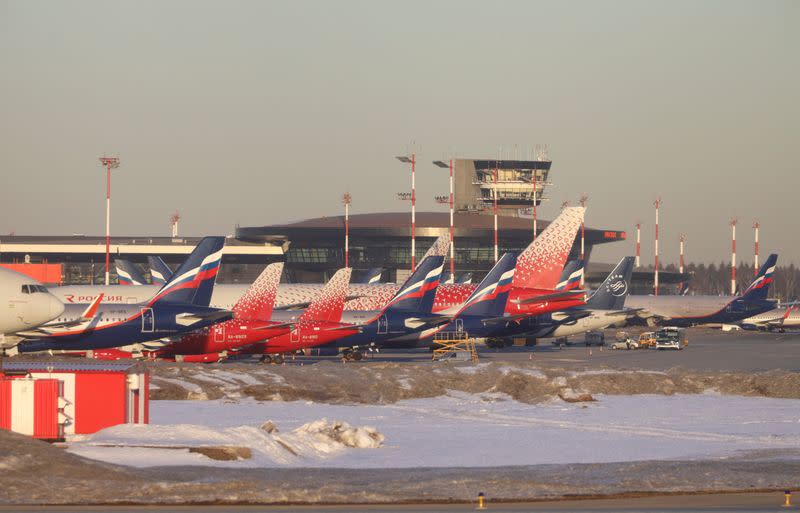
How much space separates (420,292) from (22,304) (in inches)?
1444

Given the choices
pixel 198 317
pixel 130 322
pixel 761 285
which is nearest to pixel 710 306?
pixel 761 285

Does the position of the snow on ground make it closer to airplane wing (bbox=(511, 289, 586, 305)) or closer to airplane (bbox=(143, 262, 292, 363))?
airplane (bbox=(143, 262, 292, 363))

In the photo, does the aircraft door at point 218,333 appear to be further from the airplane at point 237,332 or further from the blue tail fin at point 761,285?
the blue tail fin at point 761,285

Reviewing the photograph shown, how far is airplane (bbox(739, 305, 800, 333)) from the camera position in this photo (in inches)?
5576

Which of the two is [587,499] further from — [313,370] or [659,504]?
[313,370]

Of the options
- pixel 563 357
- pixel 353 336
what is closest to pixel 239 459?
pixel 353 336

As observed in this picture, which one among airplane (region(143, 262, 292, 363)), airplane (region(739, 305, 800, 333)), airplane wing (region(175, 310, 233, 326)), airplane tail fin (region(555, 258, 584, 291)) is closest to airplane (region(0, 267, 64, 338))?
airplane wing (region(175, 310, 233, 326))

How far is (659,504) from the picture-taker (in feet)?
82.1

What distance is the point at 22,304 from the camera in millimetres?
46219

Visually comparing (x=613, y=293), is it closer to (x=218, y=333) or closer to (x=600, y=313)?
(x=600, y=313)

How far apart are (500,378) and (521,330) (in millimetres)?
33982

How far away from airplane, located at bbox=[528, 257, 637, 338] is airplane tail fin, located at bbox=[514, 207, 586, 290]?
3048 mm

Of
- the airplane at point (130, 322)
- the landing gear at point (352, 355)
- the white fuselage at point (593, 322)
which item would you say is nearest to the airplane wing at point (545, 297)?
the white fuselage at point (593, 322)

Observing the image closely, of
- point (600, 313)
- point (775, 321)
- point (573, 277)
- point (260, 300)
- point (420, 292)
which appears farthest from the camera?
point (775, 321)
